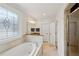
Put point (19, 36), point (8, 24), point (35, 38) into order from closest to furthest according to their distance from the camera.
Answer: point (8, 24) < point (19, 36) < point (35, 38)

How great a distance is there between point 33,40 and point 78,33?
2.64 feet

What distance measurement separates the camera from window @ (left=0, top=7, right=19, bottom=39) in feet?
5.13

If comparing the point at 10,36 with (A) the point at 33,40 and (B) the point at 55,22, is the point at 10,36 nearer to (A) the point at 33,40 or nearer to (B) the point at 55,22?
(A) the point at 33,40

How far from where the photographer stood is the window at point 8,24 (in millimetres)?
1563

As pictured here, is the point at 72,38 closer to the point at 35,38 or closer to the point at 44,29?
the point at 44,29

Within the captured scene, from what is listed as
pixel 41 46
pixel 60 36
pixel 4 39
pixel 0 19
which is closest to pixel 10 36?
pixel 4 39

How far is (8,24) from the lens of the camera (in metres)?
1.68

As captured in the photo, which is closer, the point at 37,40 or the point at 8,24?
the point at 8,24

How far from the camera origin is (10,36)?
67.6 inches

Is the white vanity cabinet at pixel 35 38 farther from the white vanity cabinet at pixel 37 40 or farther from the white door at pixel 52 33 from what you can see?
the white door at pixel 52 33

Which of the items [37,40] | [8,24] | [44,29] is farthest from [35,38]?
[8,24]

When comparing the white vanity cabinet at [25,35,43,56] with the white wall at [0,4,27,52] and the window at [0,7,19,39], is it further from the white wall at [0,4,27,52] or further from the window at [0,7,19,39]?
the window at [0,7,19,39]

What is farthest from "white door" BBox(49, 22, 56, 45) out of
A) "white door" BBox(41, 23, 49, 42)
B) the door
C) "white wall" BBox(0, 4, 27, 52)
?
"white wall" BBox(0, 4, 27, 52)

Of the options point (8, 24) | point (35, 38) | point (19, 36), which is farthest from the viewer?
point (35, 38)
